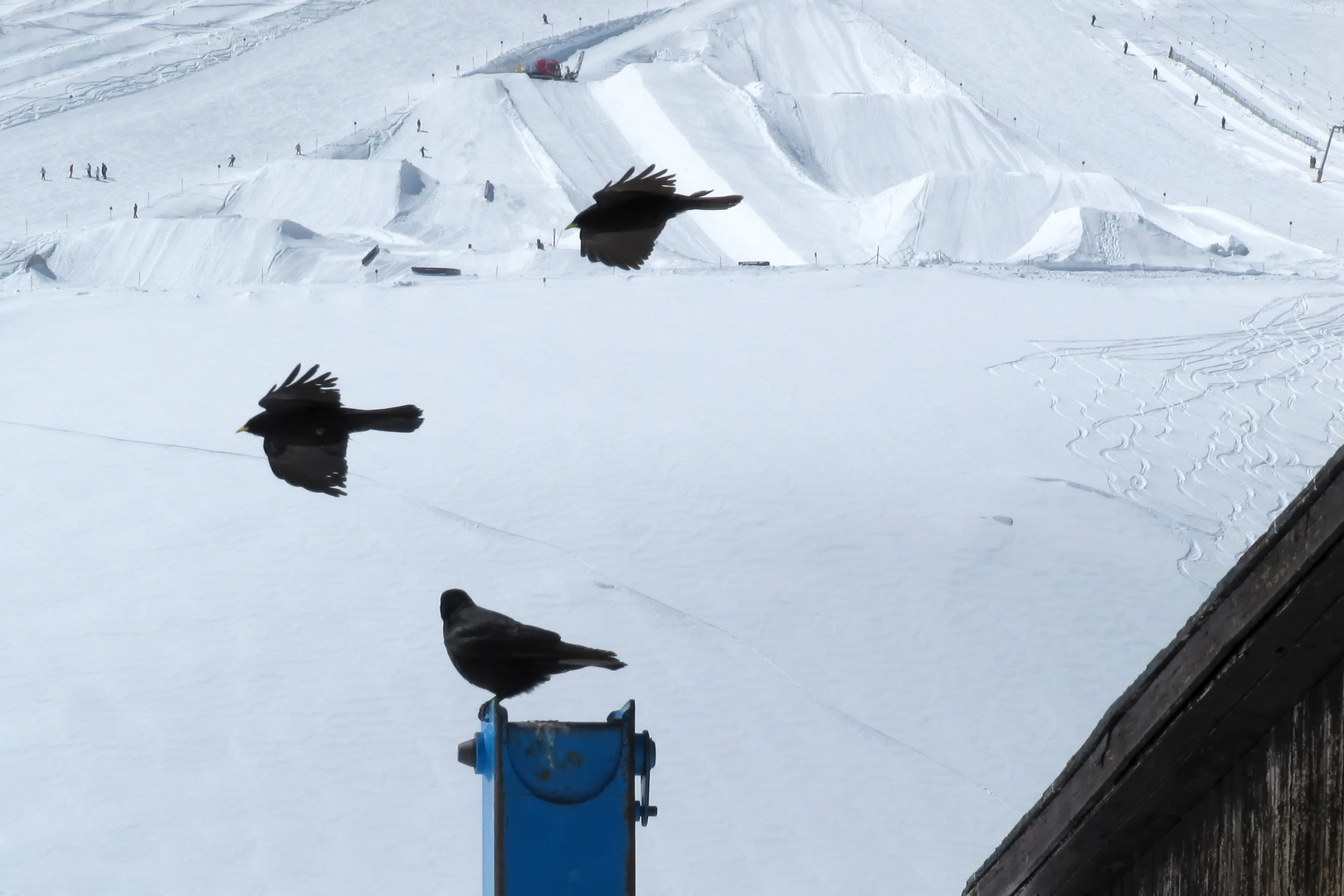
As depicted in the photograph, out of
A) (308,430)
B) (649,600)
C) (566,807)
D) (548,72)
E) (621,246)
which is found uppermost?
(621,246)

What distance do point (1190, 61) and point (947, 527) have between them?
35.0m

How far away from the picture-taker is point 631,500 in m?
12.7

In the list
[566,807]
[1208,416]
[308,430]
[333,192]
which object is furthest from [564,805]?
[333,192]

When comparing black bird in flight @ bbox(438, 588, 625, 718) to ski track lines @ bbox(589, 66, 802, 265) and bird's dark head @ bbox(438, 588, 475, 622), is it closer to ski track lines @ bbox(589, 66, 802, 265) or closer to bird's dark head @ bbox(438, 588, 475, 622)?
bird's dark head @ bbox(438, 588, 475, 622)

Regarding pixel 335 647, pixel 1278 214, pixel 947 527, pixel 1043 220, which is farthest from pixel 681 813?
pixel 1278 214

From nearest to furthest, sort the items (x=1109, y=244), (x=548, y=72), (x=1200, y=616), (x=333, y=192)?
(x=1200, y=616) → (x=1109, y=244) → (x=333, y=192) → (x=548, y=72)

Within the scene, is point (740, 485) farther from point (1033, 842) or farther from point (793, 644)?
point (1033, 842)

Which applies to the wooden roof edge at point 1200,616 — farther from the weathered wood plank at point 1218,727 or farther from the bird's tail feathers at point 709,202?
the bird's tail feathers at point 709,202

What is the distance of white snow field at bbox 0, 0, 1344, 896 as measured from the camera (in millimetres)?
9023

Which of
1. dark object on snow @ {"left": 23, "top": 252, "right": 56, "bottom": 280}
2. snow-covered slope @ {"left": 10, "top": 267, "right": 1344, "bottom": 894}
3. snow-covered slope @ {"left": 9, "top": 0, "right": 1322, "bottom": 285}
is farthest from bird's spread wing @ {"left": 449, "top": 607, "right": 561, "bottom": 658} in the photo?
dark object on snow @ {"left": 23, "top": 252, "right": 56, "bottom": 280}

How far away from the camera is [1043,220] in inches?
1179

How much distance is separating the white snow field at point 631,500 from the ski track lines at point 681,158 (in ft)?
0.89

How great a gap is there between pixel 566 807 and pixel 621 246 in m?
0.99

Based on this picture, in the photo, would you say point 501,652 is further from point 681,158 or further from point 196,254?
point 681,158
